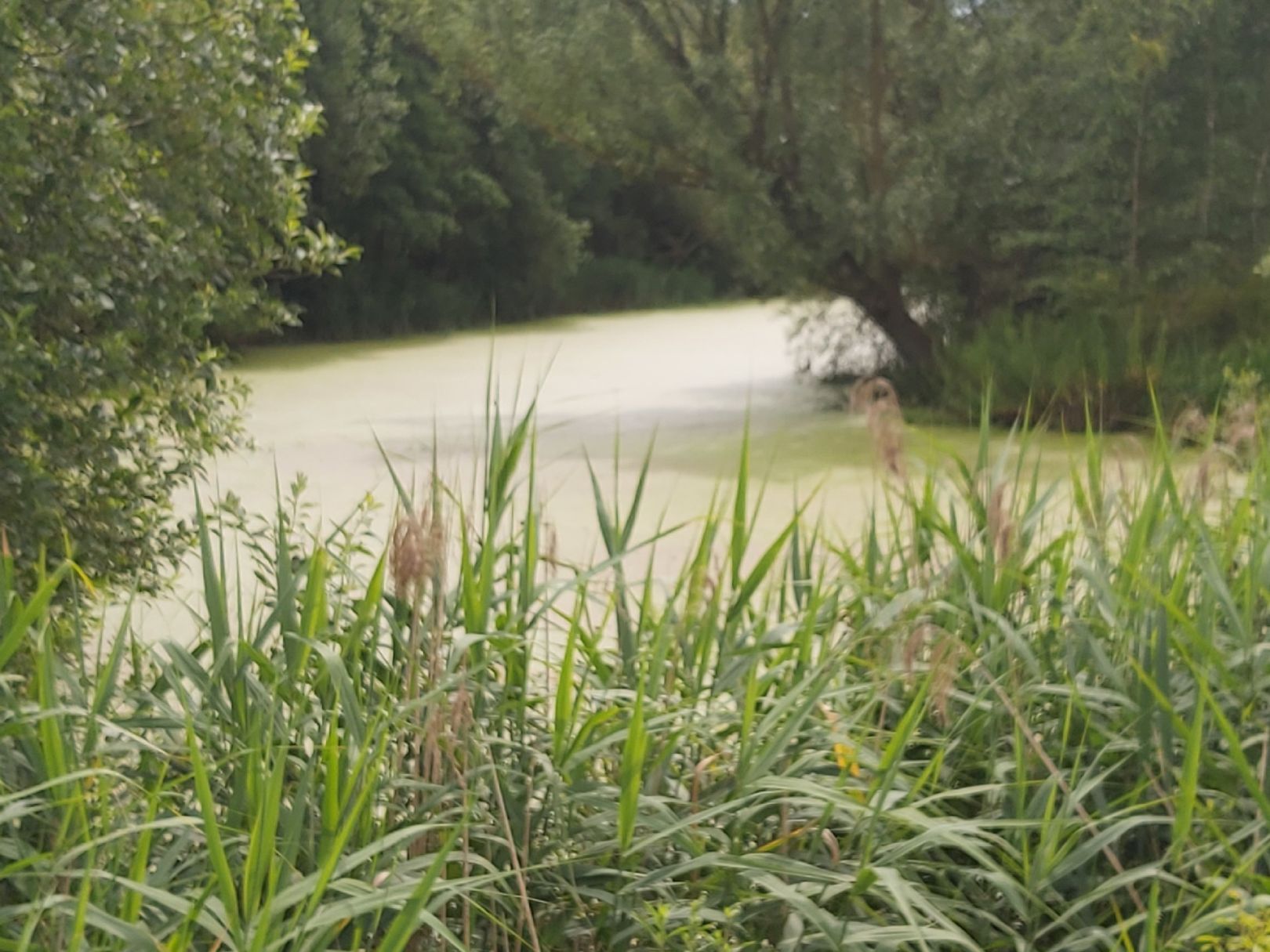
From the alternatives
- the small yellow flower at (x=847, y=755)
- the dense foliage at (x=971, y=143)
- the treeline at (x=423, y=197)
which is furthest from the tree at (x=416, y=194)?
the small yellow flower at (x=847, y=755)

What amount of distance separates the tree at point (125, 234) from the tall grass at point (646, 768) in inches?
22.7

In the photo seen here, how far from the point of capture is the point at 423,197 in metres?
12.0

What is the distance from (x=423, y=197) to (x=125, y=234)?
9.45m

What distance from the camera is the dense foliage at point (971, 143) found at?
20.4 feet

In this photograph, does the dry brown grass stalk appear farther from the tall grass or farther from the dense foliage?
the dense foliage

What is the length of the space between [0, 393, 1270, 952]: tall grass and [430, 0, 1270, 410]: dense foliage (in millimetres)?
4136

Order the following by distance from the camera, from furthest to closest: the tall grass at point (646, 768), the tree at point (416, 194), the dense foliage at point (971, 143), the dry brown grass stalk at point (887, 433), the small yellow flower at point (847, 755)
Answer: the tree at point (416, 194), the dense foliage at point (971, 143), the dry brown grass stalk at point (887, 433), the small yellow flower at point (847, 755), the tall grass at point (646, 768)

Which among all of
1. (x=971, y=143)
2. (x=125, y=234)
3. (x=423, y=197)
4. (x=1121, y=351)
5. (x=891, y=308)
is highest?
(x=423, y=197)

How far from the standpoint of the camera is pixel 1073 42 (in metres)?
6.17

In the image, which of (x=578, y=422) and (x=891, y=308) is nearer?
(x=578, y=422)

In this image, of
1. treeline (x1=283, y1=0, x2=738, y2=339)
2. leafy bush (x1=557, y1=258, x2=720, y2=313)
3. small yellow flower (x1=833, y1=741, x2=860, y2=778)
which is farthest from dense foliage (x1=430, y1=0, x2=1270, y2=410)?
leafy bush (x1=557, y1=258, x2=720, y2=313)

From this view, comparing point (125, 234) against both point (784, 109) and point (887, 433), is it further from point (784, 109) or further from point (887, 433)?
point (784, 109)

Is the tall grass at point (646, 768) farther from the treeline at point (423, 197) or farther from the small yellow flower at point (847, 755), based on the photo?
the treeline at point (423, 197)

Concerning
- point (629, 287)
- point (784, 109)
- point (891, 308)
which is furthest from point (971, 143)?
point (629, 287)
